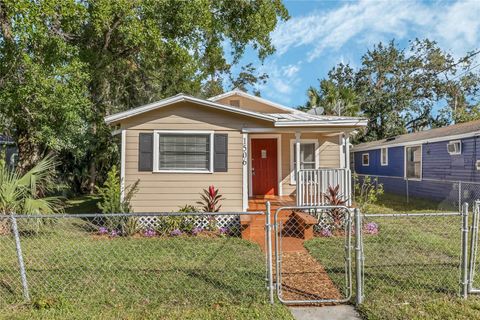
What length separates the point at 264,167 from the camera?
36.7ft

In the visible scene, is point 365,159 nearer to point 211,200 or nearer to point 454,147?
point 454,147

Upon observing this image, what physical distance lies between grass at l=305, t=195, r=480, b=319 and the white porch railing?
1.08 m

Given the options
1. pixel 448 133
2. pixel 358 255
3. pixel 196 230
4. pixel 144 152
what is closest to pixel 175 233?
pixel 196 230

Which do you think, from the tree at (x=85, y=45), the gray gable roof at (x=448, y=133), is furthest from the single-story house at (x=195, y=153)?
the gray gable roof at (x=448, y=133)

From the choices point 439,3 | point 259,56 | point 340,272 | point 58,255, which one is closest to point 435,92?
point 439,3

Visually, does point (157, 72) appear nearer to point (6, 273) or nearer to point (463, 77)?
point (6, 273)

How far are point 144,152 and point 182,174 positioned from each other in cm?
111

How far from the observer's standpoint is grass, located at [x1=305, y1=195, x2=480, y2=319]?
3654 mm

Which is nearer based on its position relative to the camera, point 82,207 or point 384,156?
point 82,207

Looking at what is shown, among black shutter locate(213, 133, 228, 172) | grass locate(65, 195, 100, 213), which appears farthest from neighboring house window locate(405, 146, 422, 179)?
grass locate(65, 195, 100, 213)

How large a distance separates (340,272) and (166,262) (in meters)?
2.79

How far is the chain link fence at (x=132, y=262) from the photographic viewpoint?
158 inches

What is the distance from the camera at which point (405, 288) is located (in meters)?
4.24

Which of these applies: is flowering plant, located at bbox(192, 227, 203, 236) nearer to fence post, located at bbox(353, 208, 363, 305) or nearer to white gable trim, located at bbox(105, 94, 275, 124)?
white gable trim, located at bbox(105, 94, 275, 124)
